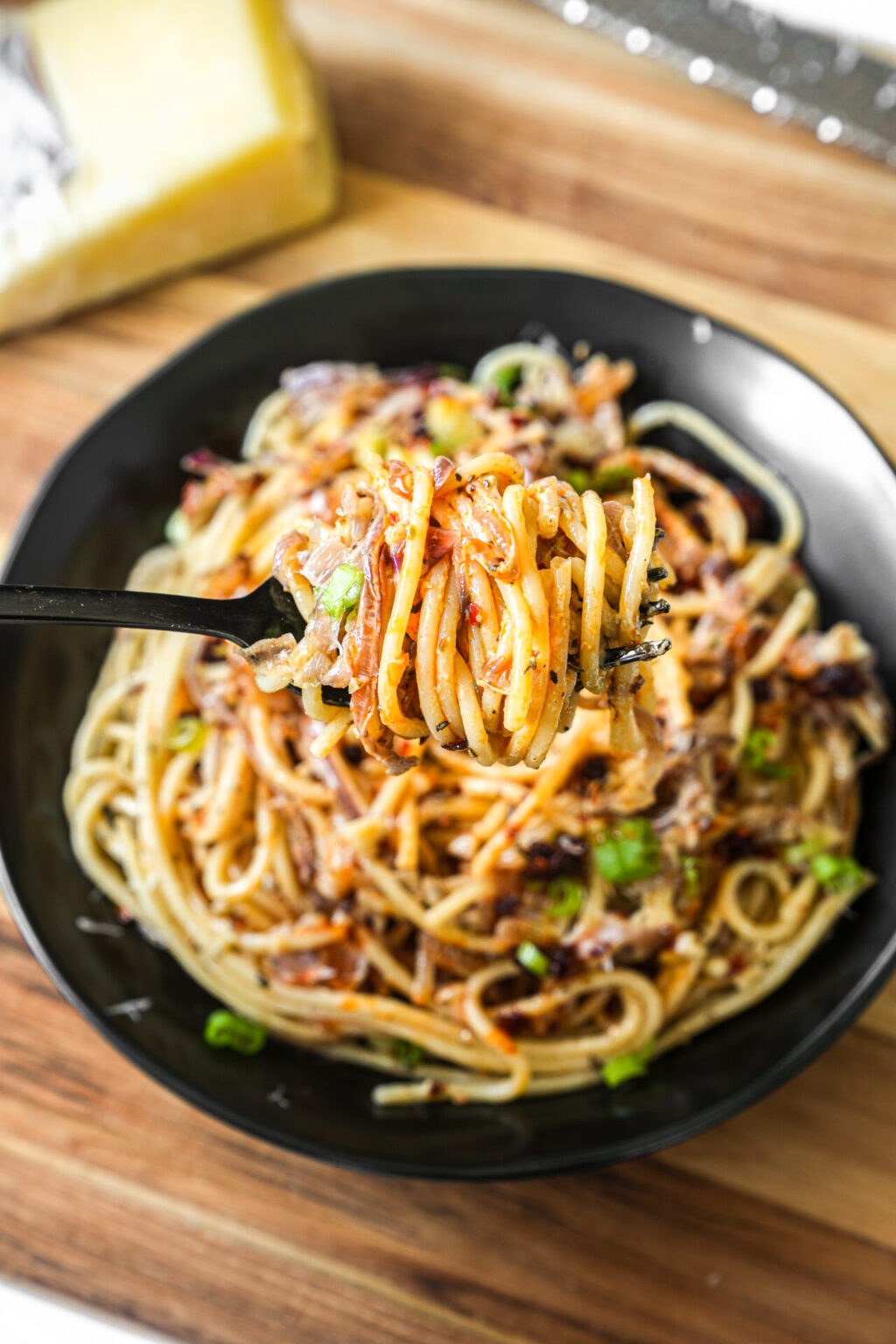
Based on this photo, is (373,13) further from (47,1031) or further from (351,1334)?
(351,1334)

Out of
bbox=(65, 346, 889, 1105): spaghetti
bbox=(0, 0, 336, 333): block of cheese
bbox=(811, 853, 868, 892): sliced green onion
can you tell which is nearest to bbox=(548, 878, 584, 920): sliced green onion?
bbox=(65, 346, 889, 1105): spaghetti

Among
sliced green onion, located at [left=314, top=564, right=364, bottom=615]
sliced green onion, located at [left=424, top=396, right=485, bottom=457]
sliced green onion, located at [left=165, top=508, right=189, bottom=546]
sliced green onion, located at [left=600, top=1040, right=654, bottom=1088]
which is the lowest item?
sliced green onion, located at [left=600, top=1040, right=654, bottom=1088]

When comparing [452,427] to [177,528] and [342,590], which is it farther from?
[342,590]

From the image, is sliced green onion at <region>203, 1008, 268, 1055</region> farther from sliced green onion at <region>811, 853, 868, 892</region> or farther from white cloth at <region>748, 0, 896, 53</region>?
white cloth at <region>748, 0, 896, 53</region>

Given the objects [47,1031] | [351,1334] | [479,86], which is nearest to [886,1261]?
[351,1334]

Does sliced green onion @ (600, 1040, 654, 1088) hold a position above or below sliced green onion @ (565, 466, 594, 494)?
below

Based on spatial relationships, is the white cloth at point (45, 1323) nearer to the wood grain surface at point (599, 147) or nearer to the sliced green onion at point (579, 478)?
the sliced green onion at point (579, 478)

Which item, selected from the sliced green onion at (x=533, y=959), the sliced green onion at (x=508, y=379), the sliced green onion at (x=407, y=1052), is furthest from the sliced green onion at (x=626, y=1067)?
the sliced green onion at (x=508, y=379)
